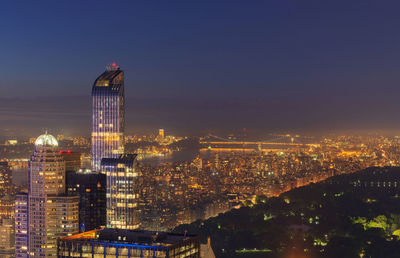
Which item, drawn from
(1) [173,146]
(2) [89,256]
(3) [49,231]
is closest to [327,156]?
(1) [173,146]

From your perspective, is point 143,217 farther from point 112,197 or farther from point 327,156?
point 327,156

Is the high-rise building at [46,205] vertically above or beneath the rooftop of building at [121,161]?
beneath

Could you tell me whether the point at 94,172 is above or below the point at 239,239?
above

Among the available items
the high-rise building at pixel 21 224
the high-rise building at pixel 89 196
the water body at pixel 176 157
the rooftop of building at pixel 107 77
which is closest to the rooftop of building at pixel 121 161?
the high-rise building at pixel 89 196

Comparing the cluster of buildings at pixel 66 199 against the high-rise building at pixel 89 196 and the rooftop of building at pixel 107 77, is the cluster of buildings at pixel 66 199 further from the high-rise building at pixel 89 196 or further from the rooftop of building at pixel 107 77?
the rooftop of building at pixel 107 77

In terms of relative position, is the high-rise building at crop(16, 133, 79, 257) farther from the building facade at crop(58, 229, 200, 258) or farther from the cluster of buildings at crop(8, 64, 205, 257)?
the building facade at crop(58, 229, 200, 258)

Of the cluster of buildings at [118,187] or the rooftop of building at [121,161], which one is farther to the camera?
the rooftop of building at [121,161]
